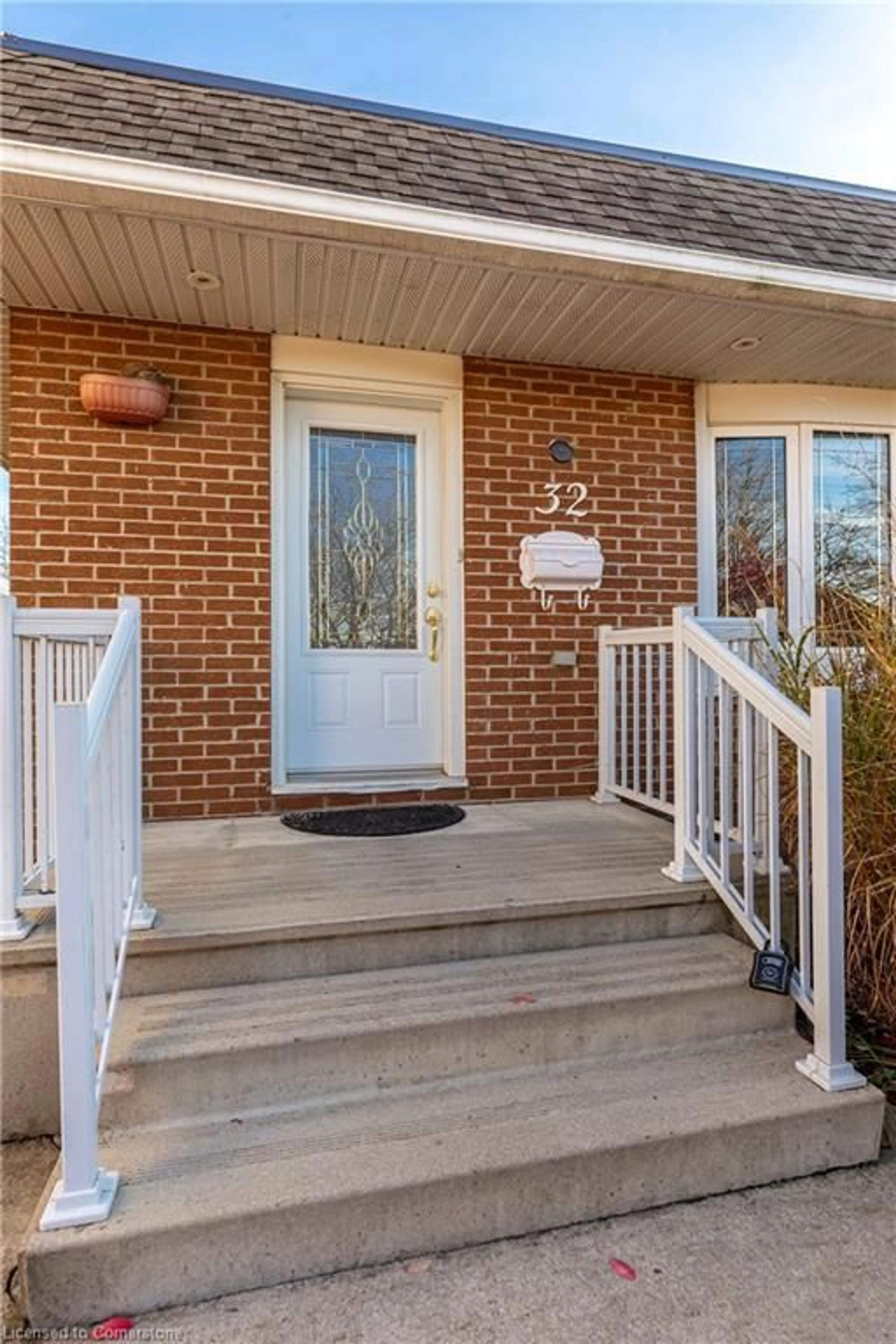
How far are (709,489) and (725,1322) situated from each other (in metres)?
3.92

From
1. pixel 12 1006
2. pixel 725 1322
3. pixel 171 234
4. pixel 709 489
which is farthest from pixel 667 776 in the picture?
pixel 171 234

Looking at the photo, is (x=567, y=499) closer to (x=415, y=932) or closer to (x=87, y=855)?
(x=415, y=932)

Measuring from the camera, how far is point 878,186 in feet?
14.4

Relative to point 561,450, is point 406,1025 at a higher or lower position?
lower

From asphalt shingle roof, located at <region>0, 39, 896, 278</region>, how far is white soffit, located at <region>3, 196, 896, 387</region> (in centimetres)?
20

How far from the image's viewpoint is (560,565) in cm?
410

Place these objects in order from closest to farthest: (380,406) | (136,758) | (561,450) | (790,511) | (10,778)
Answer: (10,778) → (136,758) → (380,406) → (561,450) → (790,511)

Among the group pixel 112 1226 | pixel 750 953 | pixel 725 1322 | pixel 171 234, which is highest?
pixel 171 234

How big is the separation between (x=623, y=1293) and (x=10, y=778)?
6.20 ft

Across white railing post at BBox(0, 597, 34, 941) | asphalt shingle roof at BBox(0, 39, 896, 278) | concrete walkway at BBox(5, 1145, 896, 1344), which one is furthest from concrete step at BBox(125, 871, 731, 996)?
asphalt shingle roof at BBox(0, 39, 896, 278)

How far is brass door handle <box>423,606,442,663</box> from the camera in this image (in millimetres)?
4129

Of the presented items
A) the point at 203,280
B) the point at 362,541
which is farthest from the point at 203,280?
the point at 362,541

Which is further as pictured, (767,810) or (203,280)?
(203,280)

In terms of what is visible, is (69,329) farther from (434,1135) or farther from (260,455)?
(434,1135)
